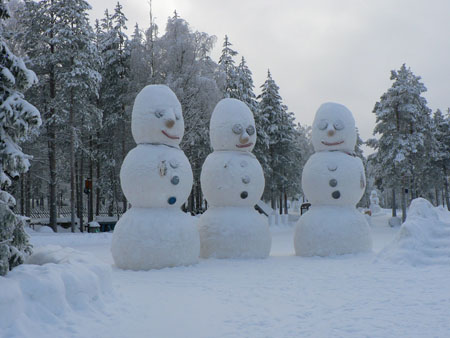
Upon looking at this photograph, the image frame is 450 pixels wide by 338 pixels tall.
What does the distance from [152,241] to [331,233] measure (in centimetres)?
479

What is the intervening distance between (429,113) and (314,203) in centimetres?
1957

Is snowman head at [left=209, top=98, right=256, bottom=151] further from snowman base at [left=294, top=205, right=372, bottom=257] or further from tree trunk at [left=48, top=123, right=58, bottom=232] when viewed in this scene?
tree trunk at [left=48, top=123, right=58, bottom=232]

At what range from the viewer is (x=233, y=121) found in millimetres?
10828

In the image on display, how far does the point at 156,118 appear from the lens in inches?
379

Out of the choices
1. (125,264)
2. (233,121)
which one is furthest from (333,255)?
(125,264)

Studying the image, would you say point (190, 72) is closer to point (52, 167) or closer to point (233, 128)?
point (52, 167)

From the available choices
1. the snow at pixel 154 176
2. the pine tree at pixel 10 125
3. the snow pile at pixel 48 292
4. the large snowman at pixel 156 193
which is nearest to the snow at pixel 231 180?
the large snowman at pixel 156 193

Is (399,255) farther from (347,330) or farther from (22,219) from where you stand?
(22,219)

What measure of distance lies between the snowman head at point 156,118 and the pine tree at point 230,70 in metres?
14.3

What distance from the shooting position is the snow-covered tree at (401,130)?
23656mm

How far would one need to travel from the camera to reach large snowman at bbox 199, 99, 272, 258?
10273mm

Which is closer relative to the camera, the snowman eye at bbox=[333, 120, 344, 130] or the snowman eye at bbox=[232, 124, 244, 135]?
the snowman eye at bbox=[232, 124, 244, 135]

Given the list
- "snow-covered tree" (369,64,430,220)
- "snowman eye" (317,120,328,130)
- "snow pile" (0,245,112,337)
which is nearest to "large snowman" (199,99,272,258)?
"snowman eye" (317,120,328,130)

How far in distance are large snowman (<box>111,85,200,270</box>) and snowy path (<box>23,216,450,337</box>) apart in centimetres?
42
